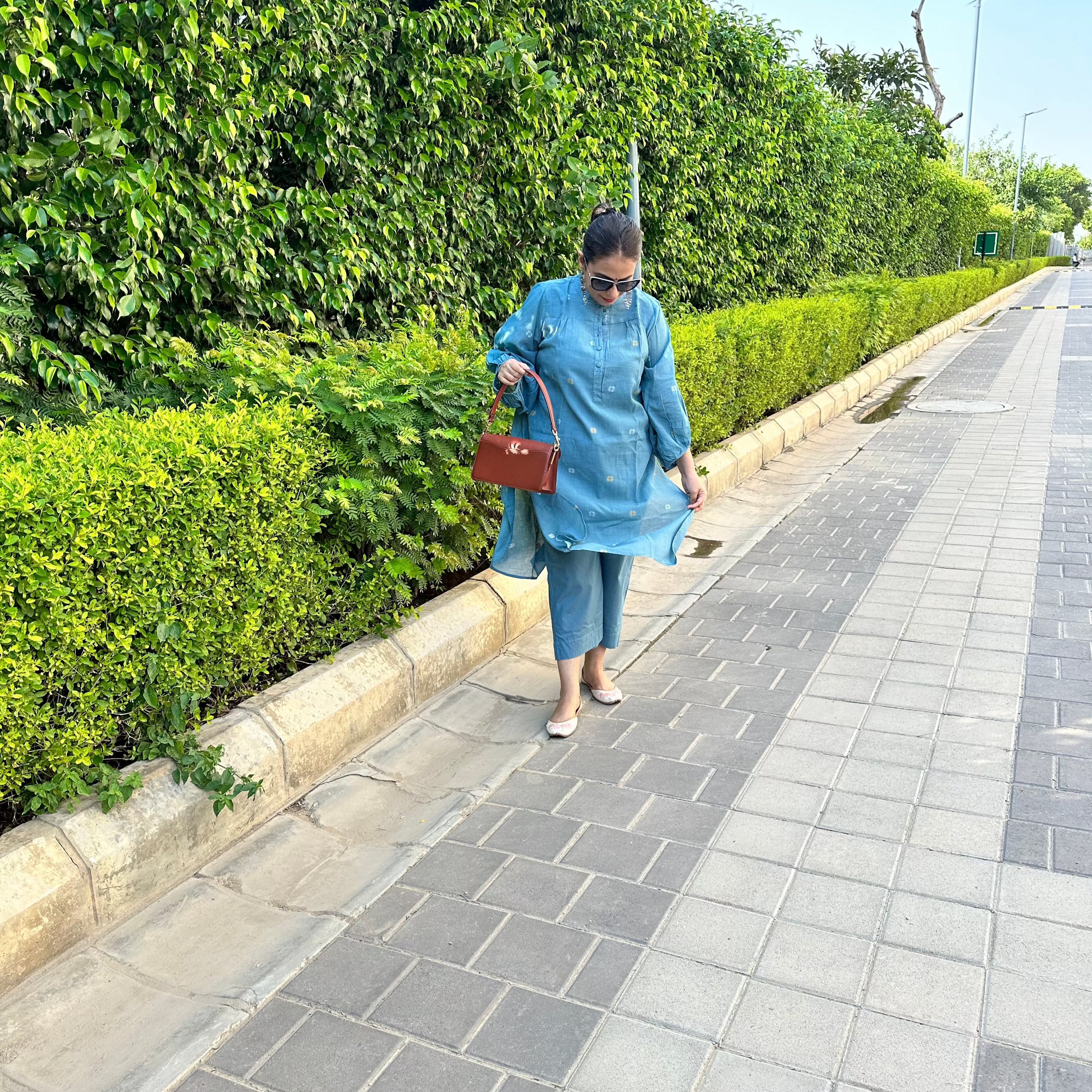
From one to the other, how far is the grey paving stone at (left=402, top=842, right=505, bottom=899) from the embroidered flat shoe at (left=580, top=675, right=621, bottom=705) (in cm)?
113

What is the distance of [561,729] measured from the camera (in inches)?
150

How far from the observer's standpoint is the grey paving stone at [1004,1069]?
2.11 metres

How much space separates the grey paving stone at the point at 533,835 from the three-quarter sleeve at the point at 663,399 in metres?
1.42

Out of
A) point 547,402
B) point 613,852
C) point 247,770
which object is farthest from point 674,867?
point 547,402

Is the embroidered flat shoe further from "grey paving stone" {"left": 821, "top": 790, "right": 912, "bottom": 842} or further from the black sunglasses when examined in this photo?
the black sunglasses

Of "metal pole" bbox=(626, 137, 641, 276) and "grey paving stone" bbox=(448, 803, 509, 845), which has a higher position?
"metal pole" bbox=(626, 137, 641, 276)

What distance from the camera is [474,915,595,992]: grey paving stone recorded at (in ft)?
8.22

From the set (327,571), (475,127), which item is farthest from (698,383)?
(327,571)

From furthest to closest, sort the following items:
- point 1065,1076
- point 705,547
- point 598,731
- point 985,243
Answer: point 985,243 < point 705,547 < point 598,731 < point 1065,1076

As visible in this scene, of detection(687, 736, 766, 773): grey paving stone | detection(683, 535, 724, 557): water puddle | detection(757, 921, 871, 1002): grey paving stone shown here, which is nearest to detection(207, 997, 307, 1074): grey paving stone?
detection(757, 921, 871, 1002): grey paving stone

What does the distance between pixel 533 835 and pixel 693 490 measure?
59.1 inches

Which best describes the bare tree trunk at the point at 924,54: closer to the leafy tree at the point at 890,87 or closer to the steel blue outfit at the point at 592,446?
the leafy tree at the point at 890,87

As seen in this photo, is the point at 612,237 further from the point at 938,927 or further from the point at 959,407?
the point at 959,407

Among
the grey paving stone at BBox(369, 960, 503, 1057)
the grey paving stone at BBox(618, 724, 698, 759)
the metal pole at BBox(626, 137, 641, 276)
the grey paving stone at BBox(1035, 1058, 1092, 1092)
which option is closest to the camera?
the grey paving stone at BBox(1035, 1058, 1092, 1092)
